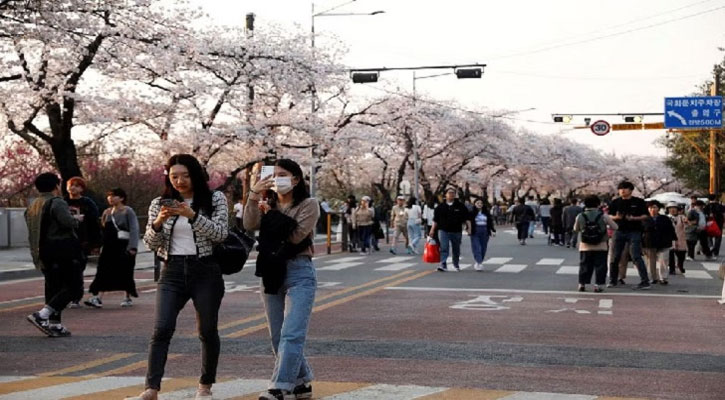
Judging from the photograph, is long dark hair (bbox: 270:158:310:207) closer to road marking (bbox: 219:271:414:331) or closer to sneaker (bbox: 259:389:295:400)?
sneaker (bbox: 259:389:295:400)

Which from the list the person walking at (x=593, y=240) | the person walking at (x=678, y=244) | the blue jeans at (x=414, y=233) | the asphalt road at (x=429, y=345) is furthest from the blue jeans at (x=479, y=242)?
the blue jeans at (x=414, y=233)

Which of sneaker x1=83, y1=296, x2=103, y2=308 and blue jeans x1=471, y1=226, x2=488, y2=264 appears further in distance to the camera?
blue jeans x1=471, y1=226, x2=488, y2=264

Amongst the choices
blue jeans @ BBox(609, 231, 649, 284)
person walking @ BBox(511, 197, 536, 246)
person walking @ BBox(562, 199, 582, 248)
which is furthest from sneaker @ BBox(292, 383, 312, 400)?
person walking @ BBox(511, 197, 536, 246)

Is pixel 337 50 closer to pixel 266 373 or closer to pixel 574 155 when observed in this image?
pixel 266 373

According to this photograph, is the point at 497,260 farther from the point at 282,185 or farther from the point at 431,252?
the point at 282,185

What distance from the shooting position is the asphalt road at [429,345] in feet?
25.2

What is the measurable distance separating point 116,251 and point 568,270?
10.7 m

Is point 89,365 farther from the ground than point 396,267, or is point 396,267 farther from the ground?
point 89,365

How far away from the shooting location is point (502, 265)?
23312 millimetres

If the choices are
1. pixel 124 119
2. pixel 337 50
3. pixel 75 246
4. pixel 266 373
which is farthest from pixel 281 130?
pixel 266 373

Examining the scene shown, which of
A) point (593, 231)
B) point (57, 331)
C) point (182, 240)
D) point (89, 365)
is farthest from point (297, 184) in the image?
point (593, 231)

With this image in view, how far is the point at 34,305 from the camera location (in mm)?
14445

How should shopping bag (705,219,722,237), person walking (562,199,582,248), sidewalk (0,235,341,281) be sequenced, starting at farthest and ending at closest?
person walking (562,199,582,248) < shopping bag (705,219,722,237) < sidewalk (0,235,341,281)

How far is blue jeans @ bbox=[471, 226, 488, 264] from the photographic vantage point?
21.5 m
